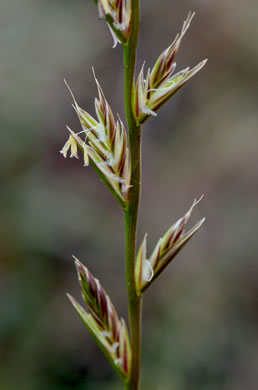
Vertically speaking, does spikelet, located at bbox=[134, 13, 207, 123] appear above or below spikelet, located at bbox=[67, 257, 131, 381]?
above

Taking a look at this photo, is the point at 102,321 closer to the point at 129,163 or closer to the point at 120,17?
the point at 129,163

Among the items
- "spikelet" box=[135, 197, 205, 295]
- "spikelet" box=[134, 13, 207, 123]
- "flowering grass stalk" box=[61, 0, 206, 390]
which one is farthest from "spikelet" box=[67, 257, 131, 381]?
"spikelet" box=[134, 13, 207, 123]

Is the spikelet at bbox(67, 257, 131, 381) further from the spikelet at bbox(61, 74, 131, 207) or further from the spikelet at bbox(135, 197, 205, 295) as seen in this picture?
the spikelet at bbox(61, 74, 131, 207)

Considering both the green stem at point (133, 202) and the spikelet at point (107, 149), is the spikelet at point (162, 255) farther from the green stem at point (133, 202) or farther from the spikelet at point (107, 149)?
the spikelet at point (107, 149)

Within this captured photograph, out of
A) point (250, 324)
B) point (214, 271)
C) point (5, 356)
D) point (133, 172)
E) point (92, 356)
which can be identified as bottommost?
point (250, 324)

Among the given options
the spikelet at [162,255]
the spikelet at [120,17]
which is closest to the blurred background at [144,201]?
the spikelet at [162,255]

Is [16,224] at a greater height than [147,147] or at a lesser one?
greater

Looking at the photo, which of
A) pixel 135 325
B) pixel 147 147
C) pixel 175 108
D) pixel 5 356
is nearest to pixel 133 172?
pixel 135 325

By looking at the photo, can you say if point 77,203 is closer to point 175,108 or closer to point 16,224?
point 16,224
